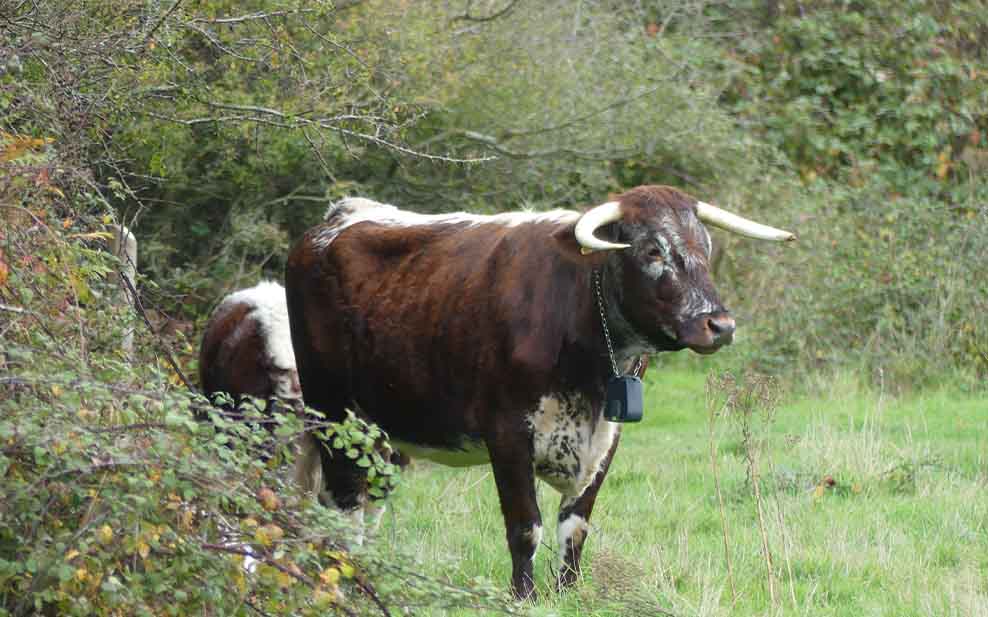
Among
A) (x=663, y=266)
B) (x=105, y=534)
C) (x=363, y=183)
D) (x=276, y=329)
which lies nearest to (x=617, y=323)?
(x=663, y=266)

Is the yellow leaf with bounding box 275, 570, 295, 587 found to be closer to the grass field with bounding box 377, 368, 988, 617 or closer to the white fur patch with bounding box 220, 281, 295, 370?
the grass field with bounding box 377, 368, 988, 617

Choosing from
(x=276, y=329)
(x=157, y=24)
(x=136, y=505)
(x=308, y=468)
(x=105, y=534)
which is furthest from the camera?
(x=276, y=329)

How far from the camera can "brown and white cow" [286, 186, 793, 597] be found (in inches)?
255

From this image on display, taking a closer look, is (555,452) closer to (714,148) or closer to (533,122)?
(533,122)

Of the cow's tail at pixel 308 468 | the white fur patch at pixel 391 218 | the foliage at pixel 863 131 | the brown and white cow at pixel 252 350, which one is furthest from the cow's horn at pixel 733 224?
the foliage at pixel 863 131

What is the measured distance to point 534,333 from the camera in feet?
21.8

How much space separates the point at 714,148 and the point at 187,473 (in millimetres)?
9807

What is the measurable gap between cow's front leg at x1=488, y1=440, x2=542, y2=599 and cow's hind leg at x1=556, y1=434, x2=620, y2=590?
0.21m

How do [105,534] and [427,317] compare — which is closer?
[105,534]

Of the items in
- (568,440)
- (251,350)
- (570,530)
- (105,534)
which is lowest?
(251,350)

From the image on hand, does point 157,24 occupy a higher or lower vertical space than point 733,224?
higher

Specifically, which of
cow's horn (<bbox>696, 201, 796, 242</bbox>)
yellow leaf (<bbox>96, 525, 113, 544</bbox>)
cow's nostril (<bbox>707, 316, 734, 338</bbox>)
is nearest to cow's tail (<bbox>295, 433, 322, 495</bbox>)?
cow's horn (<bbox>696, 201, 796, 242</bbox>)

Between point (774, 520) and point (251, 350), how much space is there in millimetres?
3516

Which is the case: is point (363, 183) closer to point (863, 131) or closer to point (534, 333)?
point (534, 333)
